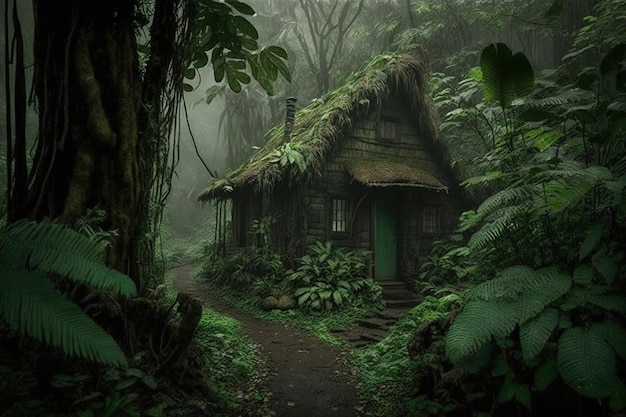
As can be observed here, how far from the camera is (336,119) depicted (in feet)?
32.2

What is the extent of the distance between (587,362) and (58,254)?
277cm

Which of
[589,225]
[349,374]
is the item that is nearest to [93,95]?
[589,225]

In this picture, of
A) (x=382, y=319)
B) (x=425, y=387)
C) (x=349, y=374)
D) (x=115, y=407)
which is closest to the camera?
(x=115, y=407)

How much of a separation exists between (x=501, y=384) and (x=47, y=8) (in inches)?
168

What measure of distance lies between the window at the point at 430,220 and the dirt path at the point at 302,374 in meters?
6.20

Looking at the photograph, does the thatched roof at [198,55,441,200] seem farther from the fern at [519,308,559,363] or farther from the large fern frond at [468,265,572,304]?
the fern at [519,308,559,363]

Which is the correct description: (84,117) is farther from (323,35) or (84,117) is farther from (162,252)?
→ (323,35)

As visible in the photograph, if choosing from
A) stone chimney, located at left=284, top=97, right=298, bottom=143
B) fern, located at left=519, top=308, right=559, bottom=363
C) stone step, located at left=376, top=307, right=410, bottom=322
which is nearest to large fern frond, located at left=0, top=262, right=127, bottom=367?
fern, located at left=519, top=308, right=559, bottom=363

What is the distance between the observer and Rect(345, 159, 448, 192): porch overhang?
31.2ft

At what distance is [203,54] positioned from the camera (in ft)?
12.5

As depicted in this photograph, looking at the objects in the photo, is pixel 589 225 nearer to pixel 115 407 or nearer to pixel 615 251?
pixel 615 251

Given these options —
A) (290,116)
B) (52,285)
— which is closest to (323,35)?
(290,116)

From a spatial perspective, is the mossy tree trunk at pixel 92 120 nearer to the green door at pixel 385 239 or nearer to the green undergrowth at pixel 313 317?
the green undergrowth at pixel 313 317

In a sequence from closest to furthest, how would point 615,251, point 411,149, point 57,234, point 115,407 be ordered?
1. point 57,234
2. point 115,407
3. point 615,251
4. point 411,149
